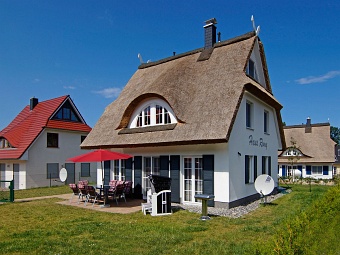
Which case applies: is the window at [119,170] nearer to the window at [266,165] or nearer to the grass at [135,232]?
the grass at [135,232]

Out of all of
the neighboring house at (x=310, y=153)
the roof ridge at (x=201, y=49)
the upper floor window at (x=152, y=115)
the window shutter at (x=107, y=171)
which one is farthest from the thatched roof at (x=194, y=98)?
the neighboring house at (x=310, y=153)

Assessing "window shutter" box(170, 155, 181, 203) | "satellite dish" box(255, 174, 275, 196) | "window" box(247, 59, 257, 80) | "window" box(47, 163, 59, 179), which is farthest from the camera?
"window" box(47, 163, 59, 179)

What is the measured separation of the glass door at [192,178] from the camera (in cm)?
1247

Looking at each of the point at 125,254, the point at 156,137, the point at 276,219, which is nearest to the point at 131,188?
the point at 156,137

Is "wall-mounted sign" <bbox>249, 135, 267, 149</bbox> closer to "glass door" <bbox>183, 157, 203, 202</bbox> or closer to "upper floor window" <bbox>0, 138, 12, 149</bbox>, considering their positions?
"glass door" <bbox>183, 157, 203, 202</bbox>

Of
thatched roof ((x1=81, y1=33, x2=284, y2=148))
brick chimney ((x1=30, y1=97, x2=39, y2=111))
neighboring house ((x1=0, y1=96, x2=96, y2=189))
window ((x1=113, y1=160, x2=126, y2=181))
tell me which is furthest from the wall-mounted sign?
brick chimney ((x1=30, y1=97, x2=39, y2=111))

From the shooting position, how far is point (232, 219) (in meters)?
9.68

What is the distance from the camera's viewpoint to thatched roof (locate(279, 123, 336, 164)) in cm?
3481

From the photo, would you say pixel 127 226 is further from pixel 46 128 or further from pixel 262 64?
pixel 46 128

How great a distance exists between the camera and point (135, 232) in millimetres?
8078

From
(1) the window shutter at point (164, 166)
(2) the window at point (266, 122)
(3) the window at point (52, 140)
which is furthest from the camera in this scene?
(3) the window at point (52, 140)

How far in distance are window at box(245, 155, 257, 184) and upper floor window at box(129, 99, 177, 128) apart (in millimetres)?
4197

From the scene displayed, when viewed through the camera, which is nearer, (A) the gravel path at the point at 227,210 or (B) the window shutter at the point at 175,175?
(A) the gravel path at the point at 227,210

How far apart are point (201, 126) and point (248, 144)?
3489 millimetres
